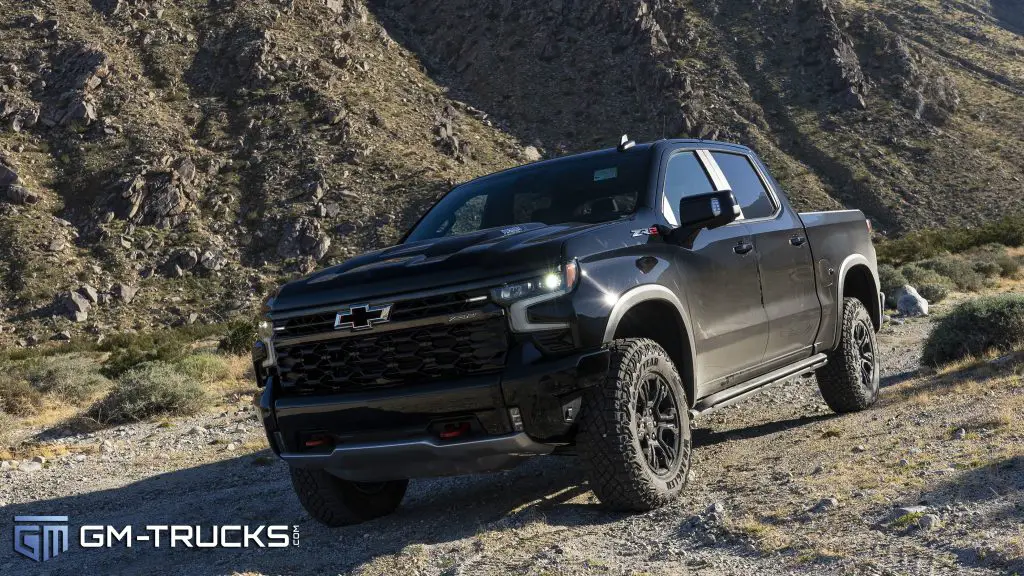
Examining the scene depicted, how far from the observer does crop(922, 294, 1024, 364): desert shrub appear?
10.5 m

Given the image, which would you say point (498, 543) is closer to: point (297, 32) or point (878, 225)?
point (878, 225)

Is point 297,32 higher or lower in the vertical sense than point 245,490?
higher

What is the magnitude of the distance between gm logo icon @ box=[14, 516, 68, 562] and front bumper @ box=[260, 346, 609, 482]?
232cm

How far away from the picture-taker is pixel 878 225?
147 feet

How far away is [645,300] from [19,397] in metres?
12.4

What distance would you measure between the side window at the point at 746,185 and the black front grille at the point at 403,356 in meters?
2.74

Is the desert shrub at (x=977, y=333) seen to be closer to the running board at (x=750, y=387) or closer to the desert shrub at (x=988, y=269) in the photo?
the running board at (x=750, y=387)

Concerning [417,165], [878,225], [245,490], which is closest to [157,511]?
[245,490]

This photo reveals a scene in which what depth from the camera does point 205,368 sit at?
1706 cm

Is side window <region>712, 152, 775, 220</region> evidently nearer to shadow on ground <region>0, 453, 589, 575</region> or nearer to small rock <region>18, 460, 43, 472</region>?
shadow on ground <region>0, 453, 589, 575</region>

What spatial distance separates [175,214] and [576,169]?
36.0m

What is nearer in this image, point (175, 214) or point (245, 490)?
point (245, 490)

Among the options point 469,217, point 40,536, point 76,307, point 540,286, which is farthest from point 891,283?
point 76,307

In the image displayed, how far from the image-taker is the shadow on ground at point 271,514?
16.4ft
